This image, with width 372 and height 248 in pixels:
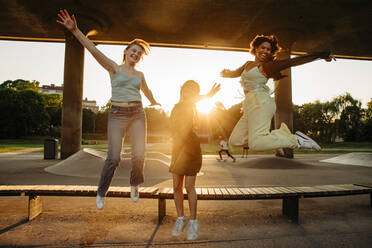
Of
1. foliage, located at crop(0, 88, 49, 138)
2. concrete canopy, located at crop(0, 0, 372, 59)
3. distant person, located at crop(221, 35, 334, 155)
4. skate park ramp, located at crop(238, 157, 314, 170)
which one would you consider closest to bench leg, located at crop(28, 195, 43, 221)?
distant person, located at crop(221, 35, 334, 155)

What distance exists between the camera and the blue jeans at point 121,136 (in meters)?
3.18

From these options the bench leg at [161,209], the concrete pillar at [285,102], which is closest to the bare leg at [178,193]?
the bench leg at [161,209]

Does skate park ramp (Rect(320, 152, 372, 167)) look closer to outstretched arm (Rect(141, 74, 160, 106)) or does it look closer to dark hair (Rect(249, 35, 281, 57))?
dark hair (Rect(249, 35, 281, 57))

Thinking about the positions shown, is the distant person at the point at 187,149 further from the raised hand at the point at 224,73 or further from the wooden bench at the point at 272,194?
the wooden bench at the point at 272,194

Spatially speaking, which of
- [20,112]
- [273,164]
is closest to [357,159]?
[273,164]

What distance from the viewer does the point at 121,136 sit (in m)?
3.22

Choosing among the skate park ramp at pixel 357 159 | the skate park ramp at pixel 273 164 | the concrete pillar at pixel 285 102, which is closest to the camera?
the skate park ramp at pixel 273 164

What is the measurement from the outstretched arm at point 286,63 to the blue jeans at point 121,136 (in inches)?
75.8

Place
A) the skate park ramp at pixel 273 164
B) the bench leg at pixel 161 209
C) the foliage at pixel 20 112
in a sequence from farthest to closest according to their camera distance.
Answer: the foliage at pixel 20 112, the skate park ramp at pixel 273 164, the bench leg at pixel 161 209

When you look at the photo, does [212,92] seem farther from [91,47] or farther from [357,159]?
[357,159]

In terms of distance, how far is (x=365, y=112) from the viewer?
66688mm

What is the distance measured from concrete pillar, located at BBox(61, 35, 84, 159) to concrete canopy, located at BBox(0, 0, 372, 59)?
6.43 feet

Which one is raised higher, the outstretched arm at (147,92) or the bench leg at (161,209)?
the outstretched arm at (147,92)

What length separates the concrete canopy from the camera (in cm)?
1409
